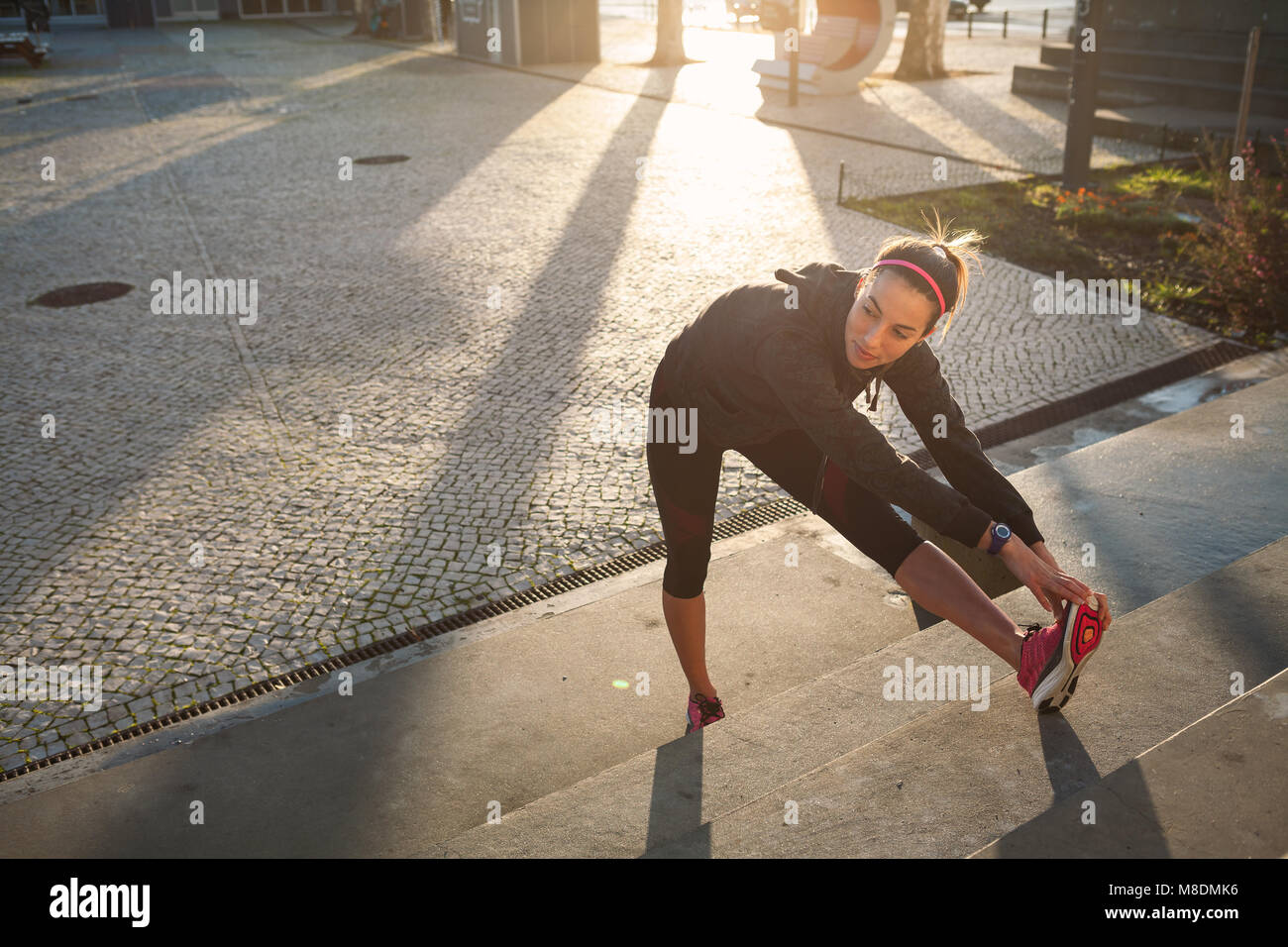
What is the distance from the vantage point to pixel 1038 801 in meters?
2.74

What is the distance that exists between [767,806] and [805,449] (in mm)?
1022

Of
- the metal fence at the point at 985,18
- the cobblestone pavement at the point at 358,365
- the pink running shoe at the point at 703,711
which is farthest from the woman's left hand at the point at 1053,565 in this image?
the metal fence at the point at 985,18

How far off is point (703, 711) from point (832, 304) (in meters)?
1.48

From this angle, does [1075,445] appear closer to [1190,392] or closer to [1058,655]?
[1190,392]

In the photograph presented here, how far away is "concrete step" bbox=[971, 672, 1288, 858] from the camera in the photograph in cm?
240

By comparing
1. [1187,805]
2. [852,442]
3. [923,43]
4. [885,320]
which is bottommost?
[1187,805]

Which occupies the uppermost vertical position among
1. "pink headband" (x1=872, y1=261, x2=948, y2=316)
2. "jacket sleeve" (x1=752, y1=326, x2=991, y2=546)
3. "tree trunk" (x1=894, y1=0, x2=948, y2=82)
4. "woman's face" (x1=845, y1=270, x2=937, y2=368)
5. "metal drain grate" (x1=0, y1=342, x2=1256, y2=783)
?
"tree trunk" (x1=894, y1=0, x2=948, y2=82)

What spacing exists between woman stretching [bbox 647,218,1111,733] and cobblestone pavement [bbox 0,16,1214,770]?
1799mm

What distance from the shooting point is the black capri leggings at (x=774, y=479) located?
3.03m

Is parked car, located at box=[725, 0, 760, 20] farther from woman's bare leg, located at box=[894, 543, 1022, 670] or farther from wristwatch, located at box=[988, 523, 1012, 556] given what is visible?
wristwatch, located at box=[988, 523, 1012, 556]

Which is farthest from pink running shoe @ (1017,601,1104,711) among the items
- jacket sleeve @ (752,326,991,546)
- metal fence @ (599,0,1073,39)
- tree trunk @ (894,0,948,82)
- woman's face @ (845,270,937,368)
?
metal fence @ (599,0,1073,39)

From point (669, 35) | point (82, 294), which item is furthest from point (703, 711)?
point (669, 35)

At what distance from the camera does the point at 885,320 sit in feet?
9.02

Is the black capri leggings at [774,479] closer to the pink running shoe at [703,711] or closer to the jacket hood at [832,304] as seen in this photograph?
the jacket hood at [832,304]
